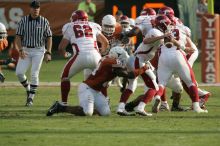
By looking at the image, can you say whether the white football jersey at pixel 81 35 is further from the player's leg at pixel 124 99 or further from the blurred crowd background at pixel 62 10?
the blurred crowd background at pixel 62 10

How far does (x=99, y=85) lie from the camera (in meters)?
12.3

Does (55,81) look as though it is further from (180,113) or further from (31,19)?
(180,113)

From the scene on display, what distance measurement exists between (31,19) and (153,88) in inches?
116

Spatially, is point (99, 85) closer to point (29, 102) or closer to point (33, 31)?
point (29, 102)

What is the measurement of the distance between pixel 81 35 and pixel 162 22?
1171mm

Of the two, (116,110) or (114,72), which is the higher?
(114,72)

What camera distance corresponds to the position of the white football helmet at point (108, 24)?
13.3 m

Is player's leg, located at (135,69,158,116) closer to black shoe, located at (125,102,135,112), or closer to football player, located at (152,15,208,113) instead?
football player, located at (152,15,208,113)

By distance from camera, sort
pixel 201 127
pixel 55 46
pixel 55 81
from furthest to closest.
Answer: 1. pixel 55 46
2. pixel 55 81
3. pixel 201 127

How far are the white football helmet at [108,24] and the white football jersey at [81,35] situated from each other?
345 millimetres

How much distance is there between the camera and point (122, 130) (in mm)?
10711


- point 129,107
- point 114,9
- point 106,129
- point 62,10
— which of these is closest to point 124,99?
point 129,107

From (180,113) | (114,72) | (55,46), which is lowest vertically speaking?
(55,46)

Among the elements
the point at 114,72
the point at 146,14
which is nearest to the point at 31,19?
the point at 146,14
